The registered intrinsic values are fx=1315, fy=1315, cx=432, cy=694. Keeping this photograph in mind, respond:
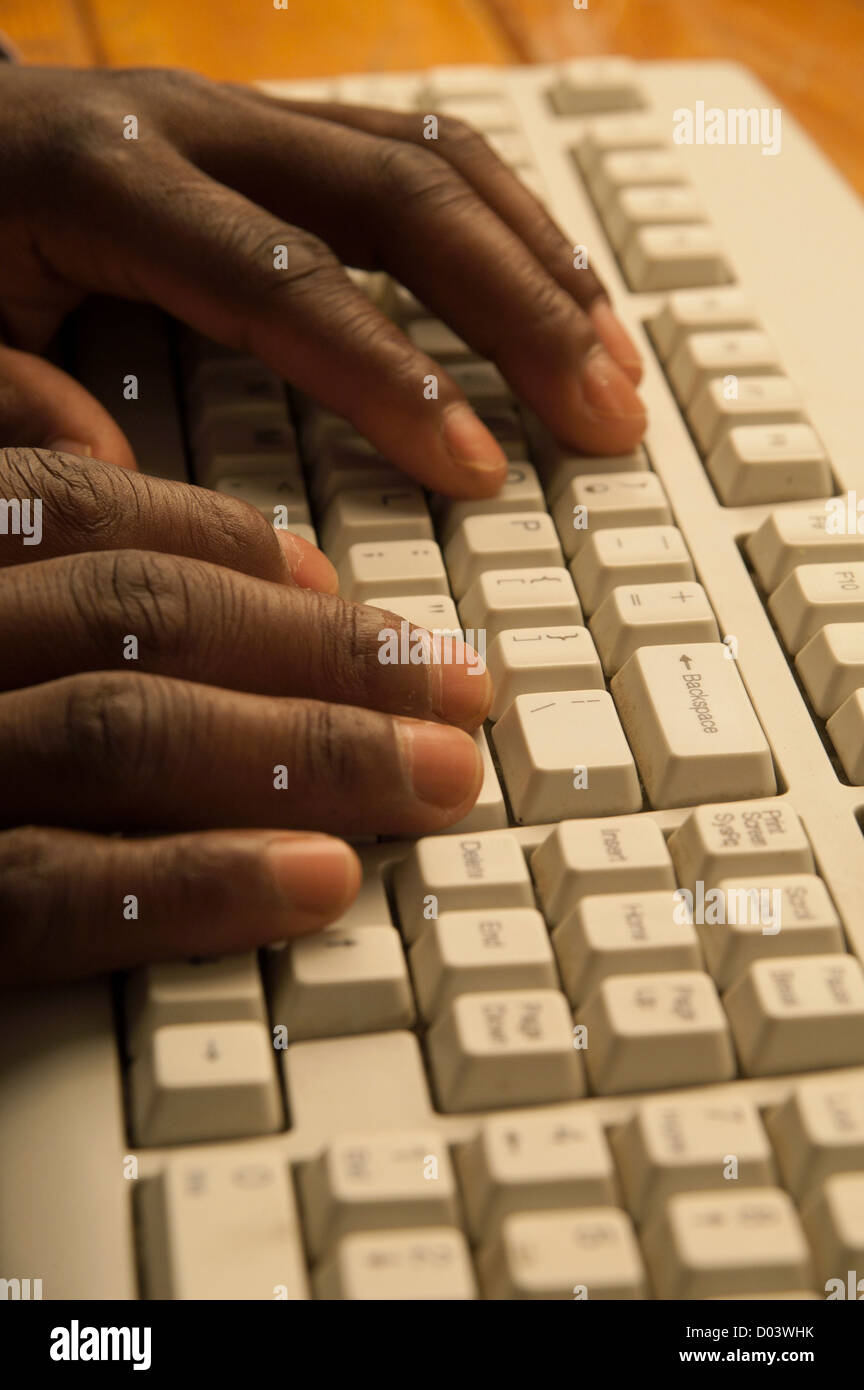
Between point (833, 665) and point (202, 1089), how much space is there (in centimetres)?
28

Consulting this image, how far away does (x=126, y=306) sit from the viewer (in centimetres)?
66

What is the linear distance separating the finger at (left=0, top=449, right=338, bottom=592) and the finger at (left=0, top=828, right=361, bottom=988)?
0.43ft

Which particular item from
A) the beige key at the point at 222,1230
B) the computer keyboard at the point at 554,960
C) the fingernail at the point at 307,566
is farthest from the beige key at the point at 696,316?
the beige key at the point at 222,1230

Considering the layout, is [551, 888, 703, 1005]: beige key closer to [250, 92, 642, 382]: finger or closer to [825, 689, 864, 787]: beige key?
[825, 689, 864, 787]: beige key

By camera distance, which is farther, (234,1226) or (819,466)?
(819,466)

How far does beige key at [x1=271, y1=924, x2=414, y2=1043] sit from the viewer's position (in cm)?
41

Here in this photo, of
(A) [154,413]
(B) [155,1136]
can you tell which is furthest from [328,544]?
(B) [155,1136]

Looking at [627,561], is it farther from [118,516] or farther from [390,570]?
[118,516]

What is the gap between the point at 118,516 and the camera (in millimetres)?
501

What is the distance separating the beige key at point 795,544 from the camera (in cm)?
54

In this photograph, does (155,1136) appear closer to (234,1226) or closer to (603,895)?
(234,1226)

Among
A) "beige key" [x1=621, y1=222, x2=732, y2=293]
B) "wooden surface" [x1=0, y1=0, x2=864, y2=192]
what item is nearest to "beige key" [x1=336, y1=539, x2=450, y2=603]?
"beige key" [x1=621, y1=222, x2=732, y2=293]
